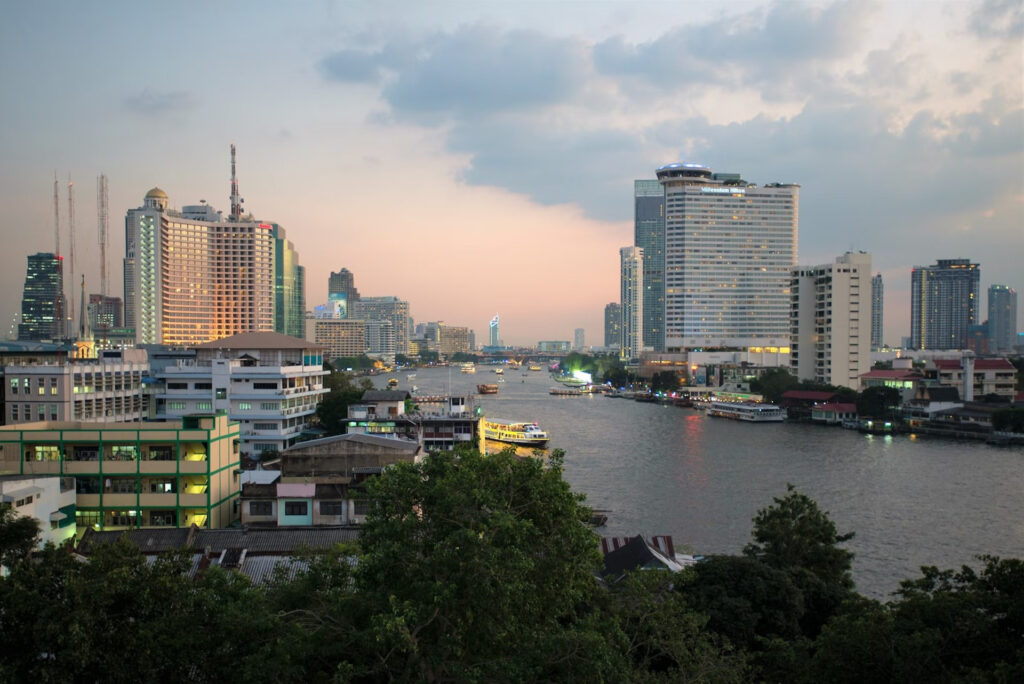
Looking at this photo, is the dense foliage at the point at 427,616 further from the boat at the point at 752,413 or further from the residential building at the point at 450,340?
the residential building at the point at 450,340

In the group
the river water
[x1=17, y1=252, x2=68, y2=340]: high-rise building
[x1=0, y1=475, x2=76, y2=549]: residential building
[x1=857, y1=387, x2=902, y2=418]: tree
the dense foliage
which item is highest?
[x1=17, y1=252, x2=68, y2=340]: high-rise building

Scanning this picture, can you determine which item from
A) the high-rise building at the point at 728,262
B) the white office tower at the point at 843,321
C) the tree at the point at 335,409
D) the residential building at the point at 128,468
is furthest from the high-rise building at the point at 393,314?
the residential building at the point at 128,468

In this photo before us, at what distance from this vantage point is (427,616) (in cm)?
371

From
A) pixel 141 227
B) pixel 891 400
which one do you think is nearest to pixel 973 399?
pixel 891 400

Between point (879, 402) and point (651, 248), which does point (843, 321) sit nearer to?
point (879, 402)

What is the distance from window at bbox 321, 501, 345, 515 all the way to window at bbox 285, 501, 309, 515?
24 centimetres

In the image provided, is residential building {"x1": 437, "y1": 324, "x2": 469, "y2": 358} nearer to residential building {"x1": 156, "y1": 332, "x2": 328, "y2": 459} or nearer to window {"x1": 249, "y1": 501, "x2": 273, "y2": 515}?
residential building {"x1": 156, "y1": 332, "x2": 328, "y2": 459}

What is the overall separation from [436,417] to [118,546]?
14352mm

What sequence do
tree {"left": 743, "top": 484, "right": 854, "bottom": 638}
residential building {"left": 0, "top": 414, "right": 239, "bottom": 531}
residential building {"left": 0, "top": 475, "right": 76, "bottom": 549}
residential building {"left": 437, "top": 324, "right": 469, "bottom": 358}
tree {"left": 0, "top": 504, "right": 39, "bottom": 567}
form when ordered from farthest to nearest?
residential building {"left": 437, "top": 324, "right": 469, "bottom": 358}, residential building {"left": 0, "top": 414, "right": 239, "bottom": 531}, tree {"left": 743, "top": 484, "right": 854, "bottom": 638}, residential building {"left": 0, "top": 475, "right": 76, "bottom": 549}, tree {"left": 0, "top": 504, "right": 39, "bottom": 567}

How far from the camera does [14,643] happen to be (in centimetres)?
367

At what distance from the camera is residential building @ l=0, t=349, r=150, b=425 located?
15938mm

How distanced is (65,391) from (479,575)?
15636 mm

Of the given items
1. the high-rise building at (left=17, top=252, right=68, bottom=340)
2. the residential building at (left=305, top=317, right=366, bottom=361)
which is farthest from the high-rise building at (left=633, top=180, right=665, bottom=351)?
the high-rise building at (left=17, top=252, right=68, bottom=340)

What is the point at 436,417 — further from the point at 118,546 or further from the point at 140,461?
the point at 118,546
